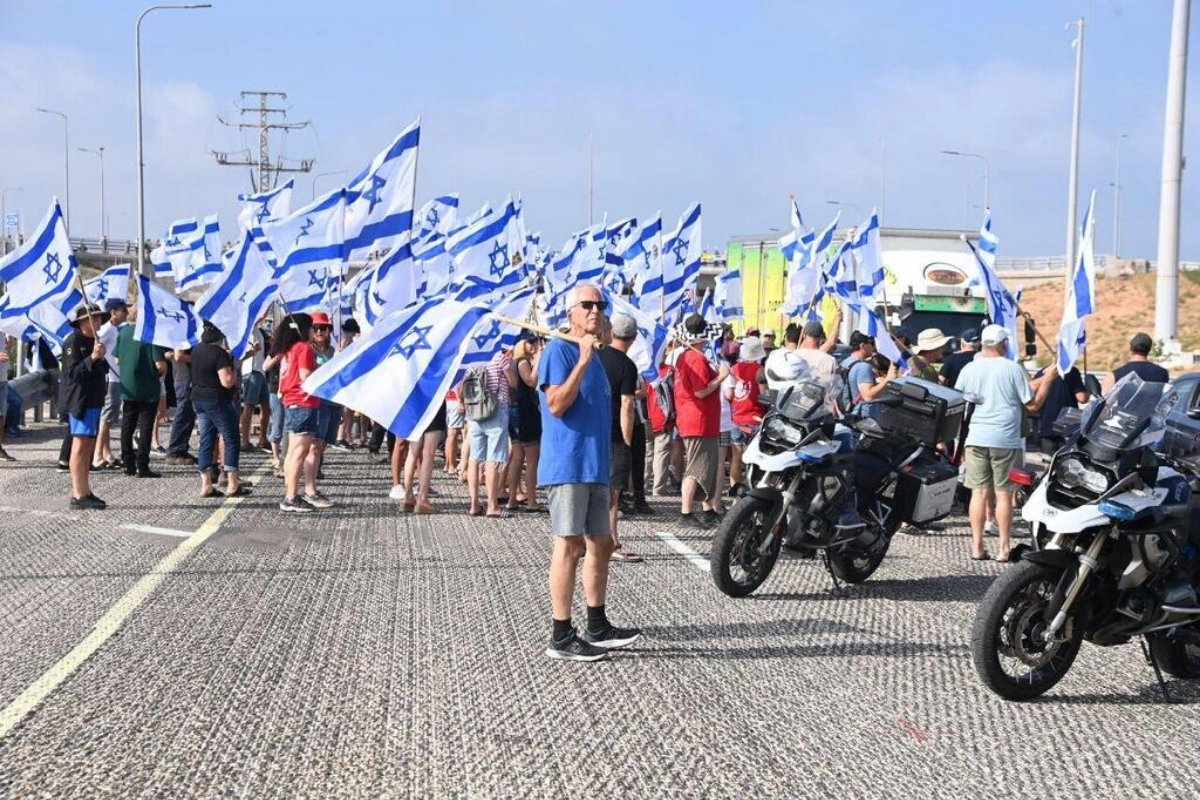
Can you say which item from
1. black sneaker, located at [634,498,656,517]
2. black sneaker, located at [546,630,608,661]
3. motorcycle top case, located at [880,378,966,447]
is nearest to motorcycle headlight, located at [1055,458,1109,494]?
black sneaker, located at [546,630,608,661]

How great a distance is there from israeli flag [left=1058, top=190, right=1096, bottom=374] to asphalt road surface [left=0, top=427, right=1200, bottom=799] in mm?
2527

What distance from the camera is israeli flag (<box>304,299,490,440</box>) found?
10.1 m

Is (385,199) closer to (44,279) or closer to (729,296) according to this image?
(44,279)

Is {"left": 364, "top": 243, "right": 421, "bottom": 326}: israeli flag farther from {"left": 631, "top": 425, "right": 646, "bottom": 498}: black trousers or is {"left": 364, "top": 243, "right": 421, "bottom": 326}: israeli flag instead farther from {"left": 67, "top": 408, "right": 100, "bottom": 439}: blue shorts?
{"left": 67, "top": 408, "right": 100, "bottom": 439}: blue shorts

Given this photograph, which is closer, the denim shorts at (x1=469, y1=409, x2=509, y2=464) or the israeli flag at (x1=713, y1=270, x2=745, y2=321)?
the denim shorts at (x1=469, y1=409, x2=509, y2=464)

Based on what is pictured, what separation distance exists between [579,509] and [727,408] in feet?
23.9

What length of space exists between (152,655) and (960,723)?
3832 mm

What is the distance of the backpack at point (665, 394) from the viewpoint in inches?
577

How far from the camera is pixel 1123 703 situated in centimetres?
656

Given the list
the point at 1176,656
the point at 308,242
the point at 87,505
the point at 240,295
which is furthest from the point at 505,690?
the point at 308,242

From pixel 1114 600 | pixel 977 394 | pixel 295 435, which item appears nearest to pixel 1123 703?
pixel 1114 600

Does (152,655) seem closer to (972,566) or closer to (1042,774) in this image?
(1042,774)

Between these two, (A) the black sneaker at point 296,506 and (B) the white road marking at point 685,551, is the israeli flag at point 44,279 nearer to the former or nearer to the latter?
(A) the black sneaker at point 296,506

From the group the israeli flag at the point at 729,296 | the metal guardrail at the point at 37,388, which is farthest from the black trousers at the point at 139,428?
the israeli flag at the point at 729,296
